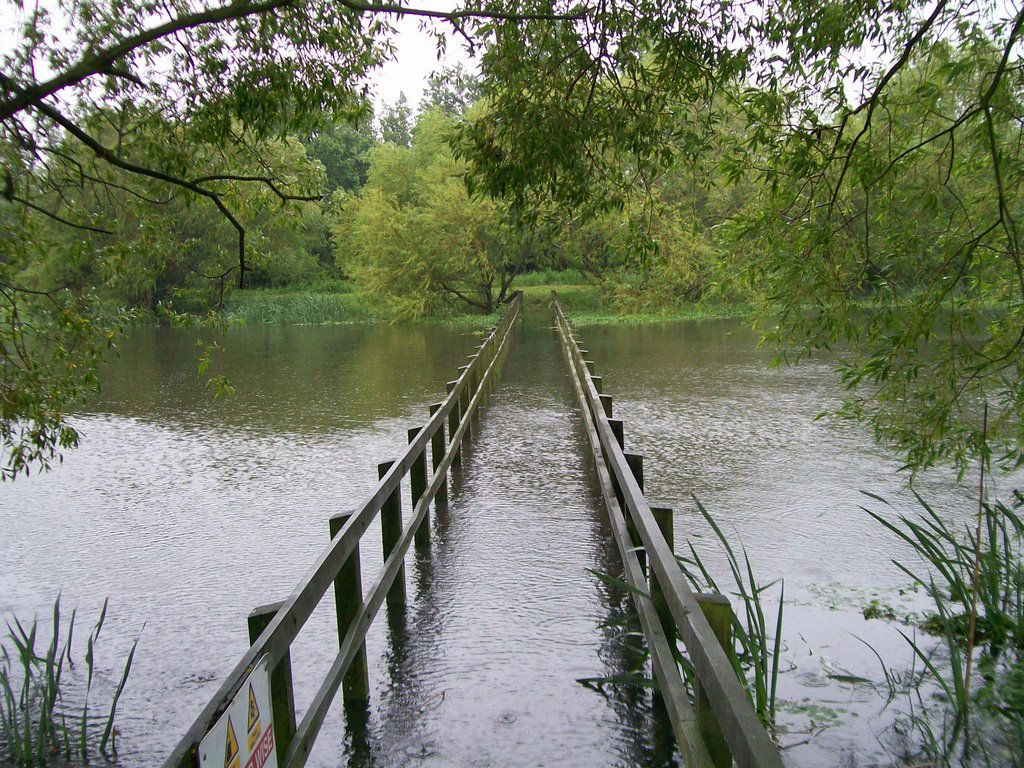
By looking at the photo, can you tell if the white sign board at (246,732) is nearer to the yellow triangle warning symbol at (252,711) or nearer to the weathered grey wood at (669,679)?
the yellow triangle warning symbol at (252,711)

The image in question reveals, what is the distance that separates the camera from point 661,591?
4.18 meters

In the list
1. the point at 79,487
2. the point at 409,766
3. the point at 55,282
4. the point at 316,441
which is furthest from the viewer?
the point at 55,282

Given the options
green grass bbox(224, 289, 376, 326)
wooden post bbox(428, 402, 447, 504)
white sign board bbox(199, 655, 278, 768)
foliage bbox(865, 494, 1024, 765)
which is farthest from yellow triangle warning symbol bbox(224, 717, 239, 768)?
green grass bbox(224, 289, 376, 326)

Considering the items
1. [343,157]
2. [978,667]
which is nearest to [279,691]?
[978,667]

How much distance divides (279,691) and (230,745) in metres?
0.95

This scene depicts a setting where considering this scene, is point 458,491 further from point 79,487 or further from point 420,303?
point 420,303

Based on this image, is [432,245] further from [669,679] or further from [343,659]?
[669,679]

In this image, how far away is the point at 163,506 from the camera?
31.4ft

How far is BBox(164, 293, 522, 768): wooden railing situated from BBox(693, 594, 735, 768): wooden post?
1345 mm

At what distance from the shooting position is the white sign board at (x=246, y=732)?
94.5 inches

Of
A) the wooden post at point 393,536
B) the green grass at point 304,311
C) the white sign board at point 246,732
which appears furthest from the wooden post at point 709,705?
the green grass at point 304,311

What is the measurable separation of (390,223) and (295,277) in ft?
86.2

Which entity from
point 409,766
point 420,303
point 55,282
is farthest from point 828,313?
point 55,282

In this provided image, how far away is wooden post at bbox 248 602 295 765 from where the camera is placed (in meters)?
3.42
